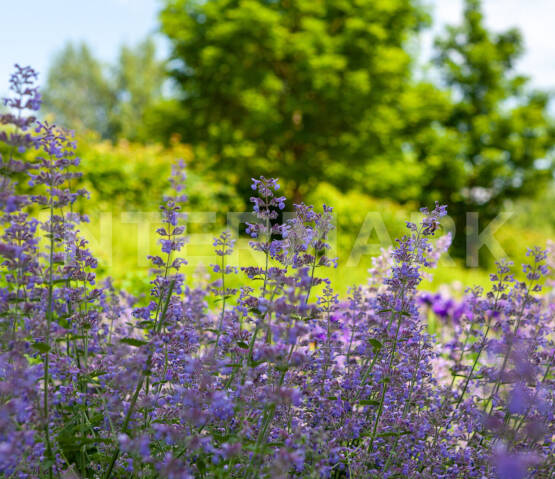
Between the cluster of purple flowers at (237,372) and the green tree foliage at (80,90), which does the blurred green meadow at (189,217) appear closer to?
the cluster of purple flowers at (237,372)

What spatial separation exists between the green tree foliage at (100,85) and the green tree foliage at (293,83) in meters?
32.6

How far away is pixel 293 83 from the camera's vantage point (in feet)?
61.6

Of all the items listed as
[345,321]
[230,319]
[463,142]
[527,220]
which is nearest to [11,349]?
[230,319]

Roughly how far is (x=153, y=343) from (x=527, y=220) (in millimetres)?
60390

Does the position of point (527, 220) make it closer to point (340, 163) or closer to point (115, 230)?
point (340, 163)

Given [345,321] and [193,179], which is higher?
[193,179]

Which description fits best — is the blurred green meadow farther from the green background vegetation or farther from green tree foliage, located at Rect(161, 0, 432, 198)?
green tree foliage, located at Rect(161, 0, 432, 198)

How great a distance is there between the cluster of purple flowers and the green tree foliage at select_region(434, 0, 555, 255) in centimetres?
2232

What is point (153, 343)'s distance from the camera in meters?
1.73

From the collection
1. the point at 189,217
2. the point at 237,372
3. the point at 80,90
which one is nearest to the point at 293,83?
the point at 189,217

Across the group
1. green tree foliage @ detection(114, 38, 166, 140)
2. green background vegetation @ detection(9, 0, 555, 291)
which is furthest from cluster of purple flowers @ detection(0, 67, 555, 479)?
green tree foliage @ detection(114, 38, 166, 140)

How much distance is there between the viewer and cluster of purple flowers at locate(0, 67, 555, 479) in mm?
1631

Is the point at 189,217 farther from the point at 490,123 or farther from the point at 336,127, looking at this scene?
the point at 490,123

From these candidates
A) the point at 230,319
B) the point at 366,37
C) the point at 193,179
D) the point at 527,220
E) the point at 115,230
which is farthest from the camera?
the point at 527,220
